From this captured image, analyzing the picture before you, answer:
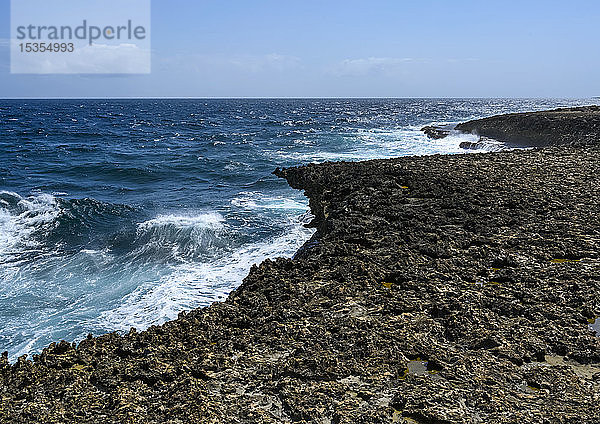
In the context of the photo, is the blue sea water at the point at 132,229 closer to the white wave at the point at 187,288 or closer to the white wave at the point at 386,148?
the white wave at the point at 187,288

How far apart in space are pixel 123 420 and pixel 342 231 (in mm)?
7405

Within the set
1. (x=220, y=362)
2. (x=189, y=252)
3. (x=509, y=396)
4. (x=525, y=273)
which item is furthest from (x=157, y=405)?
(x=189, y=252)

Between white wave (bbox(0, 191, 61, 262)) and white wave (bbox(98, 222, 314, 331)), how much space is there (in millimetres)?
6020

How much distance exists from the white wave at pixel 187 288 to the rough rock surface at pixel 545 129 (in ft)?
69.4

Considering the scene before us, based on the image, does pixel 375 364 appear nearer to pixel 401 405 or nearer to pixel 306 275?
pixel 401 405

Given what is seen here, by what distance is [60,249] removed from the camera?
17.0 meters

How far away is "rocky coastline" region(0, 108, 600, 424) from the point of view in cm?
599

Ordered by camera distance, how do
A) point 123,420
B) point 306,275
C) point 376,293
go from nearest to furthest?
point 123,420 < point 376,293 < point 306,275

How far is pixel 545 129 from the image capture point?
36.2m

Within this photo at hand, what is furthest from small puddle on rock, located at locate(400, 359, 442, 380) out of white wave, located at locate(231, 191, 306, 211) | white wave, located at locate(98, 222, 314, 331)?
white wave, located at locate(231, 191, 306, 211)

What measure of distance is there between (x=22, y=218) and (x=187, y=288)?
11.6 meters

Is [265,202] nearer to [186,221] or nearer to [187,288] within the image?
[186,221]

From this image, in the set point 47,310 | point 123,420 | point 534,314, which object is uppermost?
point 534,314

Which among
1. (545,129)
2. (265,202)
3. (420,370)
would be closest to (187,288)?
(420,370)
